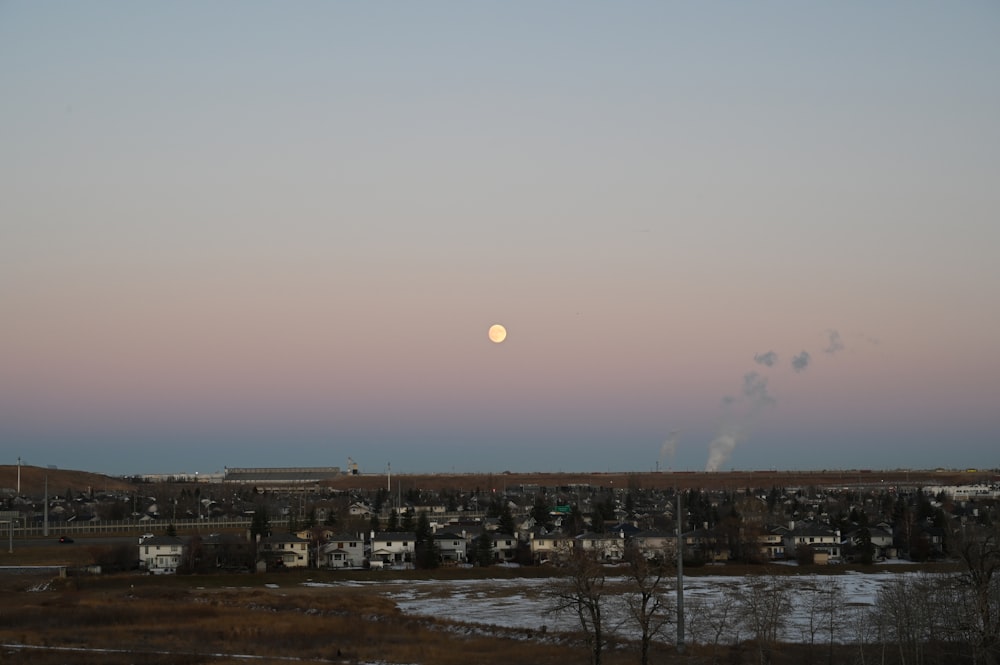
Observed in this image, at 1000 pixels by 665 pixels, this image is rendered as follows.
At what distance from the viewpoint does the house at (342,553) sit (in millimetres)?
72750

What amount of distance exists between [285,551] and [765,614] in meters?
44.5

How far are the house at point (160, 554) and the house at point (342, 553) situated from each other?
9.80 meters

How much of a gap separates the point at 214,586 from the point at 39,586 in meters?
9.55

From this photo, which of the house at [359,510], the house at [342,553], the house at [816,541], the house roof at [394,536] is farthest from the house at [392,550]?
the house at [359,510]

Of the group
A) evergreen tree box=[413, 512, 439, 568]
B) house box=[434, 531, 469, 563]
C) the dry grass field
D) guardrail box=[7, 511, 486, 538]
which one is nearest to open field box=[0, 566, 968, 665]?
the dry grass field

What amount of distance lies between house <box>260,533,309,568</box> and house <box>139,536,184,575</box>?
225 inches

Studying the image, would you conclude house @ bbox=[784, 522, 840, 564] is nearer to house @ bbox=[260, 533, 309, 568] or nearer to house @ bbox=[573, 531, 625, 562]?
house @ bbox=[573, 531, 625, 562]

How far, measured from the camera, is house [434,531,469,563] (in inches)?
2992

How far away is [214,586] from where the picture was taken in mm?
59906

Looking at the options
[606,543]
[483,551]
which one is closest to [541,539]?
[606,543]

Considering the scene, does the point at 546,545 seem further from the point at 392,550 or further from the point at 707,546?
the point at 707,546

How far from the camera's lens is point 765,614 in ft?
114

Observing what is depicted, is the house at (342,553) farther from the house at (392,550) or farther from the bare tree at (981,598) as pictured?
the bare tree at (981,598)

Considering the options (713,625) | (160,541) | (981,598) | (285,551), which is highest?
(981,598)
